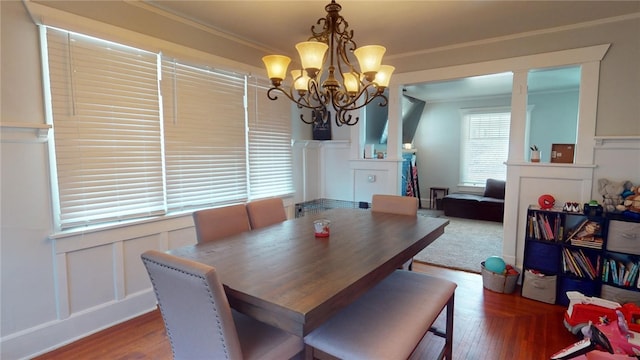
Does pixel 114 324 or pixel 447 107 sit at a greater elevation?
pixel 447 107

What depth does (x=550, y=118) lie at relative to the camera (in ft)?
19.7

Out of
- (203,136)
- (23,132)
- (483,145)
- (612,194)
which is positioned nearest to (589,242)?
(612,194)

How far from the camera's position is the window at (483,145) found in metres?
6.37

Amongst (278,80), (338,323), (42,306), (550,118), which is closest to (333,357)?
(338,323)

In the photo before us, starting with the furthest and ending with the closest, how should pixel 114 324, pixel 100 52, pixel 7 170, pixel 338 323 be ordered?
1. pixel 114 324
2. pixel 100 52
3. pixel 7 170
4. pixel 338 323

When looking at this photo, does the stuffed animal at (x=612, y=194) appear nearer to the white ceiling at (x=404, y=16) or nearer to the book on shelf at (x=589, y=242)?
the book on shelf at (x=589, y=242)

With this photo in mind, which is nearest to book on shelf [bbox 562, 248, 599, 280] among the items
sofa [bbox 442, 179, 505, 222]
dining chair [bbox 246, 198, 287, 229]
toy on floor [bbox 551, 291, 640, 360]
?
toy on floor [bbox 551, 291, 640, 360]

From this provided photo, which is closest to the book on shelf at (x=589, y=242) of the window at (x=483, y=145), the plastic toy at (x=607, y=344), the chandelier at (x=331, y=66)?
the plastic toy at (x=607, y=344)

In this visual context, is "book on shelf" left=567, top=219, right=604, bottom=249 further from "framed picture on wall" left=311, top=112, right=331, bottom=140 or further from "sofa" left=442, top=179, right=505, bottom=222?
"sofa" left=442, top=179, right=505, bottom=222

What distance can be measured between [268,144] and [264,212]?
128cm

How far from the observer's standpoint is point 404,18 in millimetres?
2617

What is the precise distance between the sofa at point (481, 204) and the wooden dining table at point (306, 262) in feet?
13.3

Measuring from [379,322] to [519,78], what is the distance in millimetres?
2729

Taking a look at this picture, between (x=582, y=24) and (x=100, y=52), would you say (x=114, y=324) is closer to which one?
(x=100, y=52)
